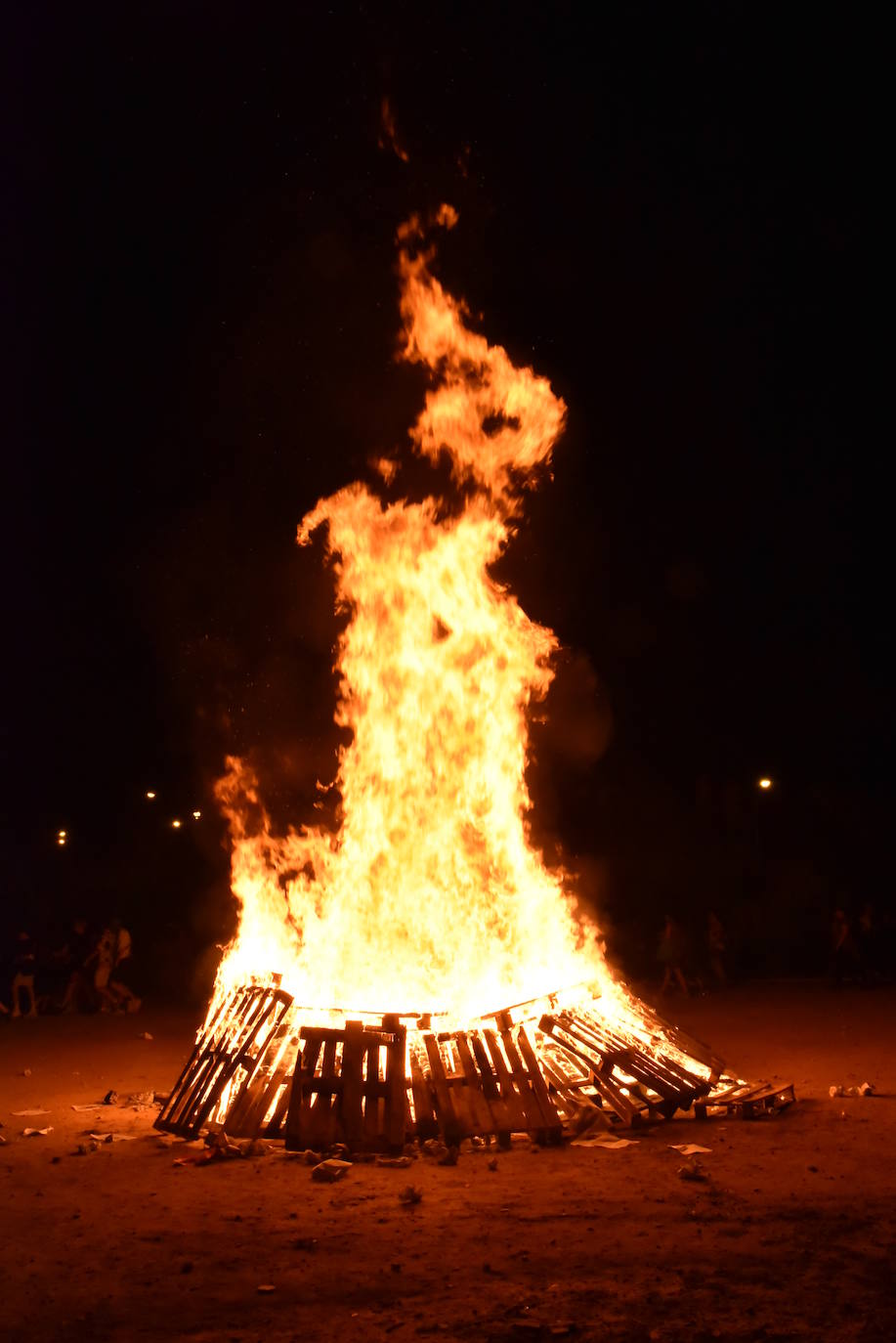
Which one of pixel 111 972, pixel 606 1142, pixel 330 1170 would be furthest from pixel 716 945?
pixel 330 1170

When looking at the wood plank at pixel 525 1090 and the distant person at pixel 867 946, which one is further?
the distant person at pixel 867 946

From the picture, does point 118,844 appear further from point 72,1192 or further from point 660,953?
point 72,1192

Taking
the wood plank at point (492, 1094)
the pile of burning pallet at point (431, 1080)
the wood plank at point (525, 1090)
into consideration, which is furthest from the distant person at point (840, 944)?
the wood plank at point (492, 1094)

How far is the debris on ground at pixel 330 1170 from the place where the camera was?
7.67 m

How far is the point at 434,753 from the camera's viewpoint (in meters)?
11.4

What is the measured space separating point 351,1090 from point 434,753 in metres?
3.75

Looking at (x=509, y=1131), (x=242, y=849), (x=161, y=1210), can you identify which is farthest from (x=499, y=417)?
(x=161, y=1210)

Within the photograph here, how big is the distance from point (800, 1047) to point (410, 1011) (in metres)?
5.48

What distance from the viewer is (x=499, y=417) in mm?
12094

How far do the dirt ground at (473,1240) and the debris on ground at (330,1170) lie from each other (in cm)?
7

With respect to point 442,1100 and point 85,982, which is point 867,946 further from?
point 85,982

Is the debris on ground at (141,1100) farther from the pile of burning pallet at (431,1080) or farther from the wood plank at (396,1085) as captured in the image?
the wood plank at (396,1085)

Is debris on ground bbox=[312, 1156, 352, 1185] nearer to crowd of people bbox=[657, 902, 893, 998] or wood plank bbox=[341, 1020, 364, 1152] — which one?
wood plank bbox=[341, 1020, 364, 1152]

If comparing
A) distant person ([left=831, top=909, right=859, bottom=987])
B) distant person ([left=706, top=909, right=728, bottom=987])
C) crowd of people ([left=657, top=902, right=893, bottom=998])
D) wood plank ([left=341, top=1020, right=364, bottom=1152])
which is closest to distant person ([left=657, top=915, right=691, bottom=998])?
crowd of people ([left=657, top=902, right=893, bottom=998])
